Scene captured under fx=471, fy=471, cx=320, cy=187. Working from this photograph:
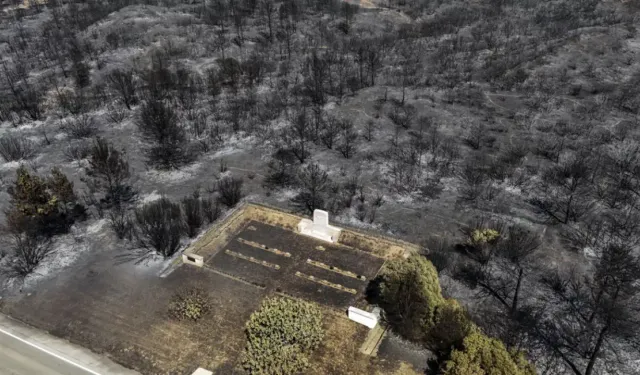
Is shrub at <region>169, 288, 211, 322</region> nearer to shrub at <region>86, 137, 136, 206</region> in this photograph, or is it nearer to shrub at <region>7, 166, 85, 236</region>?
shrub at <region>7, 166, 85, 236</region>

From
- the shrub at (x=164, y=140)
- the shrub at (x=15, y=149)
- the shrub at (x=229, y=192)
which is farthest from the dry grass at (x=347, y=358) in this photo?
the shrub at (x=15, y=149)

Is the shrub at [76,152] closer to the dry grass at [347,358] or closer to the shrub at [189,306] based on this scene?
the shrub at [189,306]

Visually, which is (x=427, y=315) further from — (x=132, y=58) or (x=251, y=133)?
(x=132, y=58)

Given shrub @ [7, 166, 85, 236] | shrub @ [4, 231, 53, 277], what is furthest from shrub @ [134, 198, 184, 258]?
shrub @ [4, 231, 53, 277]

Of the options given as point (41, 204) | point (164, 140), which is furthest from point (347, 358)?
point (164, 140)

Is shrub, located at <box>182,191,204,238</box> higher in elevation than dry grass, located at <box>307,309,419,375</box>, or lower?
higher

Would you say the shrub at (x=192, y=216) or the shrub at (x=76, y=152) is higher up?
the shrub at (x=76, y=152)

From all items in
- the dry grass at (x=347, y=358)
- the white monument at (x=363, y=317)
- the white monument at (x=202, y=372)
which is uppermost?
the white monument at (x=363, y=317)
